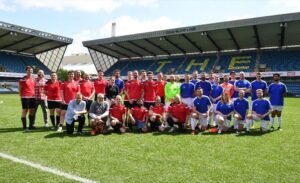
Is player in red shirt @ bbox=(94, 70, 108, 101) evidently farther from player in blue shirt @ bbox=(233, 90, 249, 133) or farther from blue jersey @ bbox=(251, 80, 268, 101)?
blue jersey @ bbox=(251, 80, 268, 101)

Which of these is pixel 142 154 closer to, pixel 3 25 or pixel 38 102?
pixel 38 102

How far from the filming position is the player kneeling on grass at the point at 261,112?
9.83 m

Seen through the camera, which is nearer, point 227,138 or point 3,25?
point 227,138

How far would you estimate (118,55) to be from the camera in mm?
53812

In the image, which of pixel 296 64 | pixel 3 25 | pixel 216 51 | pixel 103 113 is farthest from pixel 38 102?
pixel 216 51

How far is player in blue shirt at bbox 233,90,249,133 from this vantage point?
9.91m

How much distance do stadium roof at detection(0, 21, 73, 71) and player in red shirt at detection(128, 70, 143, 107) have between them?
106 ft

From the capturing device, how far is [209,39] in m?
39.2

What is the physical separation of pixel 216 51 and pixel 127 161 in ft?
135

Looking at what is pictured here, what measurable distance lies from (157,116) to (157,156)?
11.8 ft

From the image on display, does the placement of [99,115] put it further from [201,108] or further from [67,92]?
[201,108]

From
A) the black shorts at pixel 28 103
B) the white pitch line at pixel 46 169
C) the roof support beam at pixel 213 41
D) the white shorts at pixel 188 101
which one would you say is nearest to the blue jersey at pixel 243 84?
the white shorts at pixel 188 101

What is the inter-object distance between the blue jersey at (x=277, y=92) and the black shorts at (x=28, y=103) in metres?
7.80

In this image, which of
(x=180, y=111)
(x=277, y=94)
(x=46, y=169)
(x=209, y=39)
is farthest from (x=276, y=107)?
(x=209, y=39)
